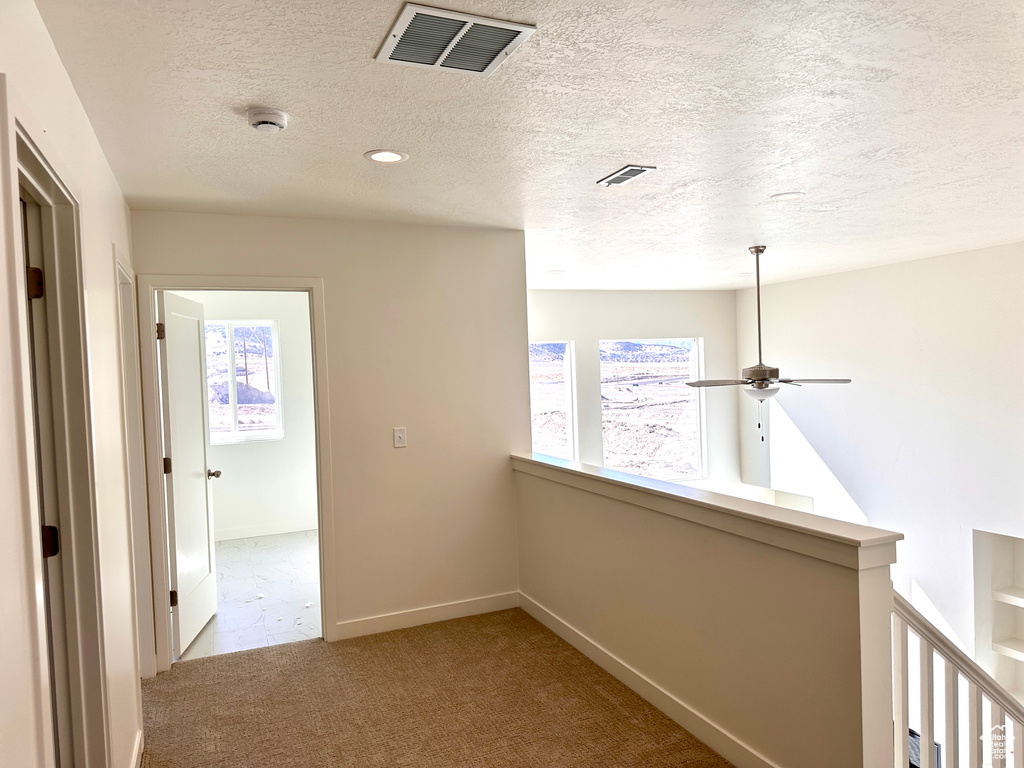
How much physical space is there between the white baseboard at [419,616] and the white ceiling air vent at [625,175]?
2446mm

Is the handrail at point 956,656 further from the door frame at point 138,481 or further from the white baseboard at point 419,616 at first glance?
the door frame at point 138,481

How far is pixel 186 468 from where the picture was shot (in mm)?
3836

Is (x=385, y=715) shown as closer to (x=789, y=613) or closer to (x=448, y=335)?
(x=789, y=613)

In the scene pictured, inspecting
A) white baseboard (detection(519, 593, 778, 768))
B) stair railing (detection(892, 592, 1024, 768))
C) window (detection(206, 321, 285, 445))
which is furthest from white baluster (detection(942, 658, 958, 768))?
window (detection(206, 321, 285, 445))

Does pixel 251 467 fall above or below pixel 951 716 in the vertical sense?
above

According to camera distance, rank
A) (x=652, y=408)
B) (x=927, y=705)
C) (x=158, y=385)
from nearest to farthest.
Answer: (x=927, y=705)
(x=158, y=385)
(x=652, y=408)

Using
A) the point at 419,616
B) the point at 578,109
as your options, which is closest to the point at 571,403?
the point at 419,616

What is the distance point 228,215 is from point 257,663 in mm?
2262

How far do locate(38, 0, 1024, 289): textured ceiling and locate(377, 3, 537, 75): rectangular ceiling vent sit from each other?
0.12 ft

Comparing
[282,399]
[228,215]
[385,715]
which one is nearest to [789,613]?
[385,715]

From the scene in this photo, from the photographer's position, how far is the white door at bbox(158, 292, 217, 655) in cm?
361

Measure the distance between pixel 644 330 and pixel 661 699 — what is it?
518cm

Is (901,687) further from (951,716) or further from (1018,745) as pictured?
(1018,745)

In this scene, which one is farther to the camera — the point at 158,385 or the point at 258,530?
the point at 258,530
